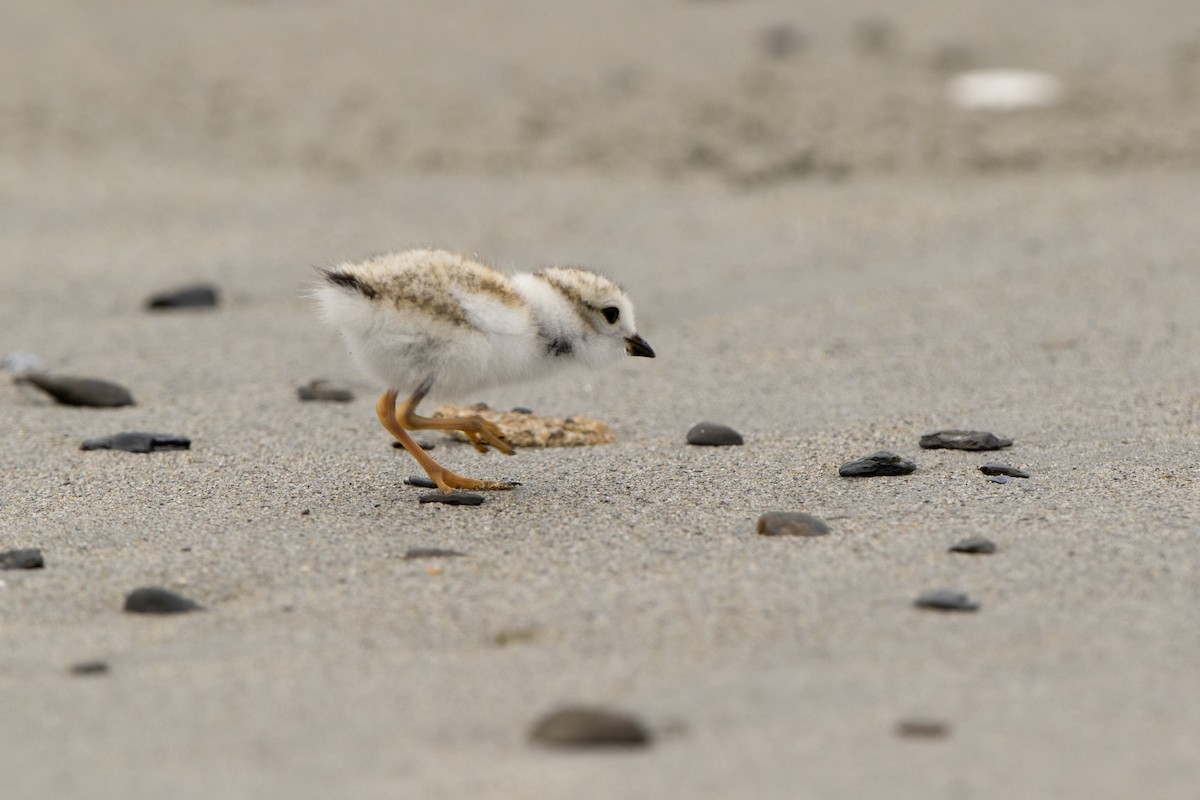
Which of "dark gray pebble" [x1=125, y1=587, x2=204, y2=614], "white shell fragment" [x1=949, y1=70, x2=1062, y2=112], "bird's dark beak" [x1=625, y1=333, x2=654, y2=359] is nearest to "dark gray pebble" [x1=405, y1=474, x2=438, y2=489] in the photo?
"bird's dark beak" [x1=625, y1=333, x2=654, y2=359]

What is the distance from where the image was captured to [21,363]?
21.2 ft

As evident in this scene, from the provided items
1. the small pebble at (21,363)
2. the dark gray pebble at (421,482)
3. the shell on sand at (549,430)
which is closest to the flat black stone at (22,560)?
the dark gray pebble at (421,482)

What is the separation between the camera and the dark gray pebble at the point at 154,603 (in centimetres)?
352

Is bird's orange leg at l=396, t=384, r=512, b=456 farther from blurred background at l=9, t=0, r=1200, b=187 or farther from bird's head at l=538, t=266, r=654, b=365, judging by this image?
blurred background at l=9, t=0, r=1200, b=187

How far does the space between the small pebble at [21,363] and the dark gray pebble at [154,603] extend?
3.15 meters

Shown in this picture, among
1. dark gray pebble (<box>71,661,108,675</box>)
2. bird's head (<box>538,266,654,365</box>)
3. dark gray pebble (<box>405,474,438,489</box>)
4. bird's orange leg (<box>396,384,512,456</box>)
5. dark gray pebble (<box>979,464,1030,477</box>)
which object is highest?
bird's head (<box>538,266,654,365</box>)

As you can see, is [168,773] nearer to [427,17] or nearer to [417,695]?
[417,695]

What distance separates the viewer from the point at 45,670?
3176 mm

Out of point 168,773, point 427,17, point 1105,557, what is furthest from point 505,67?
point 168,773

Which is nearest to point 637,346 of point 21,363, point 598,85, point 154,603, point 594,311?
point 594,311

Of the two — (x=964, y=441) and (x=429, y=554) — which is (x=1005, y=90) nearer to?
(x=964, y=441)

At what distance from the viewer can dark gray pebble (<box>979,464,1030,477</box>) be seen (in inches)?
181

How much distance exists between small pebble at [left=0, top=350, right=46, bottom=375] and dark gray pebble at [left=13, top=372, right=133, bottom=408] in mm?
570

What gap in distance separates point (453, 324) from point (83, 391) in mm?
2012
